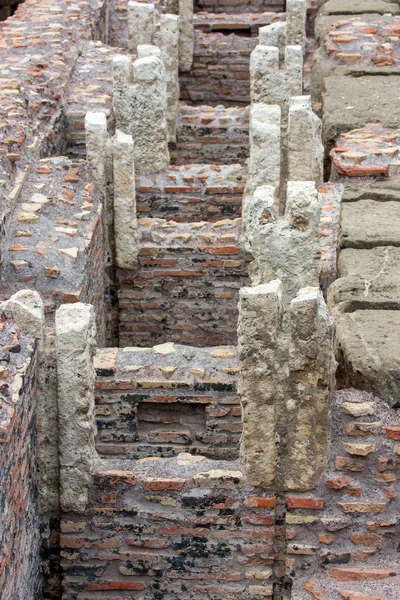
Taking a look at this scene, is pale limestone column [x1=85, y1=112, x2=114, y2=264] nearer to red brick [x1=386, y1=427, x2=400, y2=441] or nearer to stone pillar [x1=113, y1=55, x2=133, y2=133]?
stone pillar [x1=113, y1=55, x2=133, y2=133]

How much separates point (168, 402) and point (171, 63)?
5.48 metres

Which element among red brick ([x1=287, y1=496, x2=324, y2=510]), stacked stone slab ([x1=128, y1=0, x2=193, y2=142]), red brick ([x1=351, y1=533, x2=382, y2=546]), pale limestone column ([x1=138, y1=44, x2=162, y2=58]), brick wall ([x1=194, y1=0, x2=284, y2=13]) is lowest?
brick wall ([x1=194, y1=0, x2=284, y2=13])

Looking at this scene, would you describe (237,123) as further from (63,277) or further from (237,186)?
(63,277)

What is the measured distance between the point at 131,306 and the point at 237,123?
2.85 metres

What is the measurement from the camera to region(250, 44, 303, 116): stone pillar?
968 centimetres

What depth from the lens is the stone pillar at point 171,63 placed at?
Answer: 1041cm

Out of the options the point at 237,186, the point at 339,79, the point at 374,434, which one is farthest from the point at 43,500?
the point at 339,79

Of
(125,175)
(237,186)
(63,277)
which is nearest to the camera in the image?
(63,277)

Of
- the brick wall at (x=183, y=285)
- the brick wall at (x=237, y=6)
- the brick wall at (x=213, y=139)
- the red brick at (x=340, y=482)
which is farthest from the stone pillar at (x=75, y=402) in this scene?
the brick wall at (x=237, y=6)

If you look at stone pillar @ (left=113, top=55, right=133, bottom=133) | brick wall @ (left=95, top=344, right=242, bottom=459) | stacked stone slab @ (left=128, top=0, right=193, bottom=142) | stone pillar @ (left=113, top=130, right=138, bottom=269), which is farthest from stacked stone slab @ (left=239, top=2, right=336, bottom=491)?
stacked stone slab @ (left=128, top=0, right=193, bottom=142)

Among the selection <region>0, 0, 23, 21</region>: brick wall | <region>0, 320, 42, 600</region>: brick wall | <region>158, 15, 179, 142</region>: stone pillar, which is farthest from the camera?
<region>0, 0, 23, 21</region>: brick wall

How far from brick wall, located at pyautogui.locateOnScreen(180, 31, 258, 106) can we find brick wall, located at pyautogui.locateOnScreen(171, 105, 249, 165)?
280cm

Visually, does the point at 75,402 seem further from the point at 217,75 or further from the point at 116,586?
the point at 217,75

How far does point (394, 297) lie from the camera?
20.8 feet
